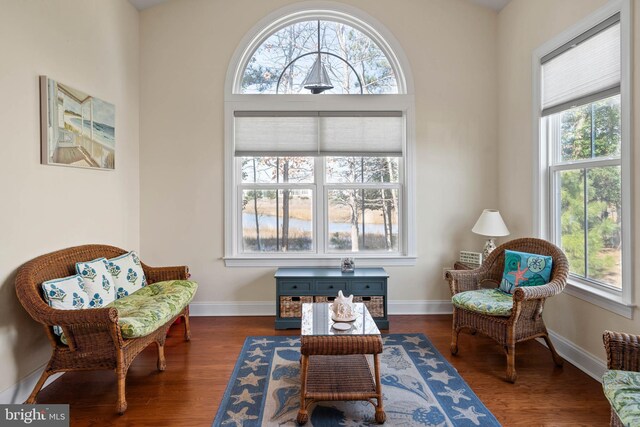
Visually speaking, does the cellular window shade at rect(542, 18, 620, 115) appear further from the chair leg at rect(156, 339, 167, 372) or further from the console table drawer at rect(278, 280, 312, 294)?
the chair leg at rect(156, 339, 167, 372)

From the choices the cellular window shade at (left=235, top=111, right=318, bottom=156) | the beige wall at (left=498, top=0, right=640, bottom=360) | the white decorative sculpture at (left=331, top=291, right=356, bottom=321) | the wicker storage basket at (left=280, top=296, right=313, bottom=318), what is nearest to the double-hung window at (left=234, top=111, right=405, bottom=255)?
the cellular window shade at (left=235, top=111, right=318, bottom=156)

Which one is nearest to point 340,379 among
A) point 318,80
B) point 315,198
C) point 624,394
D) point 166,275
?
point 624,394

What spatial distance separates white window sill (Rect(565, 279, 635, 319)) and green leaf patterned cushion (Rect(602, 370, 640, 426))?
91 centimetres

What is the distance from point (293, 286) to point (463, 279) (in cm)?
162

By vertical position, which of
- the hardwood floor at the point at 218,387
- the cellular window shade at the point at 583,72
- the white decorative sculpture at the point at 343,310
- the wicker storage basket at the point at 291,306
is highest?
the cellular window shade at the point at 583,72

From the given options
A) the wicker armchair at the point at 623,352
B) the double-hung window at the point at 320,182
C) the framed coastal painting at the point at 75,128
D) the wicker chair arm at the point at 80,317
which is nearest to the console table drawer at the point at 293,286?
the double-hung window at the point at 320,182

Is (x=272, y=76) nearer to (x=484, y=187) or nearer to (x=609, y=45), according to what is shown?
(x=484, y=187)

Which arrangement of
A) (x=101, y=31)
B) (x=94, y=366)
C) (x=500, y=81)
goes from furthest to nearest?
(x=500, y=81) < (x=101, y=31) < (x=94, y=366)

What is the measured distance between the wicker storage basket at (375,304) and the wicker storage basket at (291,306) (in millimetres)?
555

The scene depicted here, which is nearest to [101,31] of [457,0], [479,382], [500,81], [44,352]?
[44,352]

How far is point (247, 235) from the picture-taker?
4445 millimetres

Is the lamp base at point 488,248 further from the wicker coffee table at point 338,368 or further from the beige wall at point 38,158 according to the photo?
the beige wall at point 38,158

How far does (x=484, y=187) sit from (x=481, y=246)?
662mm

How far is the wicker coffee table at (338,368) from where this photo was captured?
2.26 m
